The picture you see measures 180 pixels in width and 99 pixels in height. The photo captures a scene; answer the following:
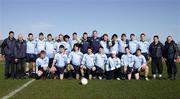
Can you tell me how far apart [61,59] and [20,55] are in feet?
6.19

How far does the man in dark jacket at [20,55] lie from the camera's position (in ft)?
48.0

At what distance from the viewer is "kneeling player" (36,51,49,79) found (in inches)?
576

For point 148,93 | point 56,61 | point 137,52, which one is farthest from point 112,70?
point 148,93

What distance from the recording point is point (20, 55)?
14648 mm

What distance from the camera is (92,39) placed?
49.0 feet

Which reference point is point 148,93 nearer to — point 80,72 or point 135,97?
point 135,97

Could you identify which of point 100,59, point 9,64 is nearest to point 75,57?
point 100,59

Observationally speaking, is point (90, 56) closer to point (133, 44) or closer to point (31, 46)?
point (133, 44)

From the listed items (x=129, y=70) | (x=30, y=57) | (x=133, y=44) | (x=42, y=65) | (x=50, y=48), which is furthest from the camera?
(x=30, y=57)

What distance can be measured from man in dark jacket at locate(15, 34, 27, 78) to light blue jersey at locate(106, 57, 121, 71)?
3.92m

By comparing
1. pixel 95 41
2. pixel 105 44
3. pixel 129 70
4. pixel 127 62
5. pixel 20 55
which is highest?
pixel 95 41

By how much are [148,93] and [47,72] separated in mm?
6206

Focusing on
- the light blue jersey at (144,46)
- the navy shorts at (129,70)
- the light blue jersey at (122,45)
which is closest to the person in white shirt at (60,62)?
the light blue jersey at (122,45)

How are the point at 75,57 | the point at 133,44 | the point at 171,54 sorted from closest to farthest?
the point at 171,54 < the point at 75,57 < the point at 133,44
